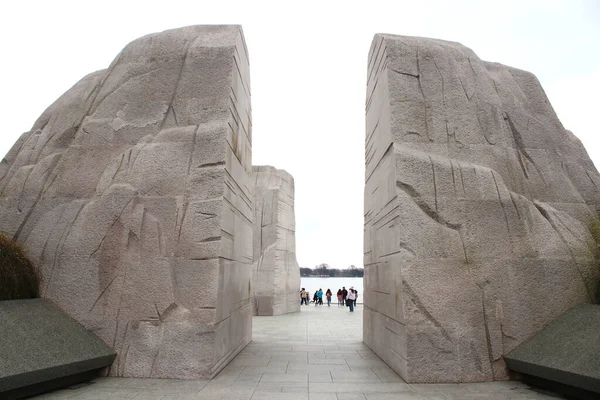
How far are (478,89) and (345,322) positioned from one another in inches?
358

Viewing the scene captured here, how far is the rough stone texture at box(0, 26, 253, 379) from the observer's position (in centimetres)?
609

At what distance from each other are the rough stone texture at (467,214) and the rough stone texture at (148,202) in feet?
9.13

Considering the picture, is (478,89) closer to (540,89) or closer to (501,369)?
(540,89)

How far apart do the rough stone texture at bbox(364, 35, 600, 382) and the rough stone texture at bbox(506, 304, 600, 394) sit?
192 mm

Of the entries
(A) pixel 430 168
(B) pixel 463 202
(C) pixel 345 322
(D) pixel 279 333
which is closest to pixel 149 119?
(A) pixel 430 168

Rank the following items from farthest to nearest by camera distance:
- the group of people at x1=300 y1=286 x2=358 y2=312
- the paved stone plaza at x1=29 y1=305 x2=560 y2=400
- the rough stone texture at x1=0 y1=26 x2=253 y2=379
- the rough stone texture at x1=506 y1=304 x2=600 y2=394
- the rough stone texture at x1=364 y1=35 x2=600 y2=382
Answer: the group of people at x1=300 y1=286 x2=358 y2=312 → the rough stone texture at x1=0 y1=26 x2=253 y2=379 → the rough stone texture at x1=364 y1=35 x2=600 y2=382 → the paved stone plaza at x1=29 y1=305 x2=560 y2=400 → the rough stone texture at x1=506 y1=304 x2=600 y2=394

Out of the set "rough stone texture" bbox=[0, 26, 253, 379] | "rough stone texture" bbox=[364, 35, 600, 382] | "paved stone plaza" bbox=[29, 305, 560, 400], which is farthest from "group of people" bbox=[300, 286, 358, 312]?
"rough stone texture" bbox=[0, 26, 253, 379]

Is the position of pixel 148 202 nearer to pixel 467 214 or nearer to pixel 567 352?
pixel 467 214

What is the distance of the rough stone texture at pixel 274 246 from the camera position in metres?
16.5

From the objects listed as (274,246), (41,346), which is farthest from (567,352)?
(274,246)

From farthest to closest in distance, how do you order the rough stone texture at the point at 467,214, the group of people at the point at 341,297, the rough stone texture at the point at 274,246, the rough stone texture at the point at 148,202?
the group of people at the point at 341,297
the rough stone texture at the point at 274,246
the rough stone texture at the point at 148,202
the rough stone texture at the point at 467,214

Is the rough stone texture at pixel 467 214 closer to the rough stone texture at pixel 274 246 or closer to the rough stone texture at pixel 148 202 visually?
the rough stone texture at pixel 148 202

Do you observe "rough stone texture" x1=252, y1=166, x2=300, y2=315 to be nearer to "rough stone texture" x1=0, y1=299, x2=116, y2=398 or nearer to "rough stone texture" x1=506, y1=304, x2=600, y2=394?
"rough stone texture" x1=0, y1=299, x2=116, y2=398

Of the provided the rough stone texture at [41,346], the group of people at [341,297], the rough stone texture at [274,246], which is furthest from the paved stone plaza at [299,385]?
the group of people at [341,297]
